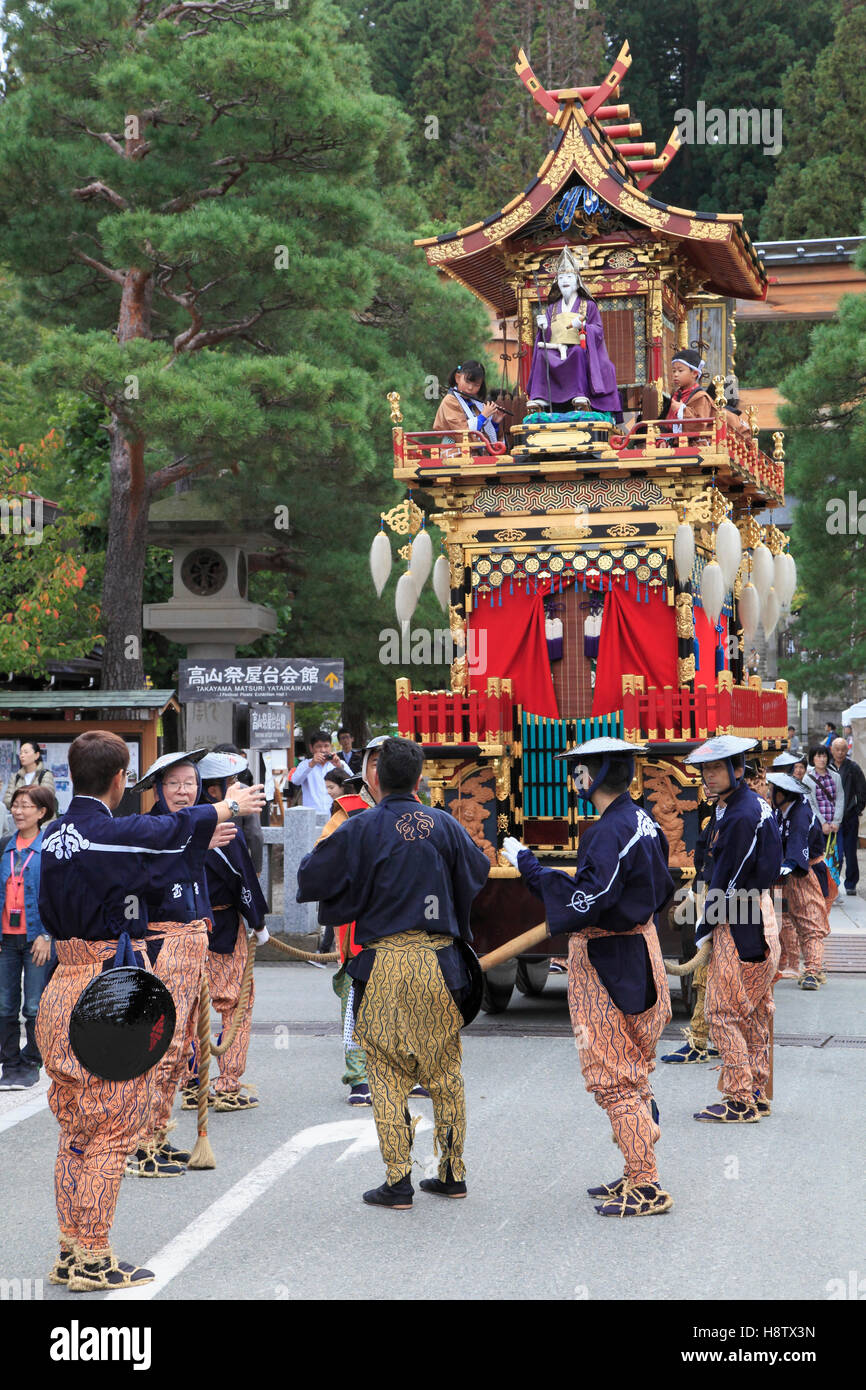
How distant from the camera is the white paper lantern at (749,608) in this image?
50.8 feet

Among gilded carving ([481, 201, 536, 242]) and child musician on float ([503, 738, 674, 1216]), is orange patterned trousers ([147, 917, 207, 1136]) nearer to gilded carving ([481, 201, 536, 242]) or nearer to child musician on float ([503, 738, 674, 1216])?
child musician on float ([503, 738, 674, 1216])

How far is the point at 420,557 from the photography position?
529 inches

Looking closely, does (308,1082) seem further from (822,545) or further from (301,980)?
(822,545)

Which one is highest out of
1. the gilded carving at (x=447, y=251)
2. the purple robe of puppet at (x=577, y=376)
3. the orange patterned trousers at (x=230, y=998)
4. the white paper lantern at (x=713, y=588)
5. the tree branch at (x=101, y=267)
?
the tree branch at (x=101, y=267)

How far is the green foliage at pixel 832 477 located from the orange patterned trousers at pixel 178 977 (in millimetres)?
17395

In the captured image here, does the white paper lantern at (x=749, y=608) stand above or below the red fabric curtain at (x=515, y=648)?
above

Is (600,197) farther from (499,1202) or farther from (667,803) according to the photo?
(499,1202)

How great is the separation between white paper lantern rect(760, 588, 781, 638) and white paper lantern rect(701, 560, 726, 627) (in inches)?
109

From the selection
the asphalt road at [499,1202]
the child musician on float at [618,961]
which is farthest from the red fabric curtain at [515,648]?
the child musician on float at [618,961]

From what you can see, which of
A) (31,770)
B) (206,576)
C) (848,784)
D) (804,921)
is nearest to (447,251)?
(31,770)

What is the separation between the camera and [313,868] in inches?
254

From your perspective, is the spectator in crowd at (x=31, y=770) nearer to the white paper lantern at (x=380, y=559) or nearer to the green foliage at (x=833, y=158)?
the white paper lantern at (x=380, y=559)

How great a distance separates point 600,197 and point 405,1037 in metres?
9.71

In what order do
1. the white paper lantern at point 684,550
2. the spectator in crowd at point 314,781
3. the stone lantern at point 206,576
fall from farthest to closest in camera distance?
the stone lantern at point 206,576, the spectator in crowd at point 314,781, the white paper lantern at point 684,550
